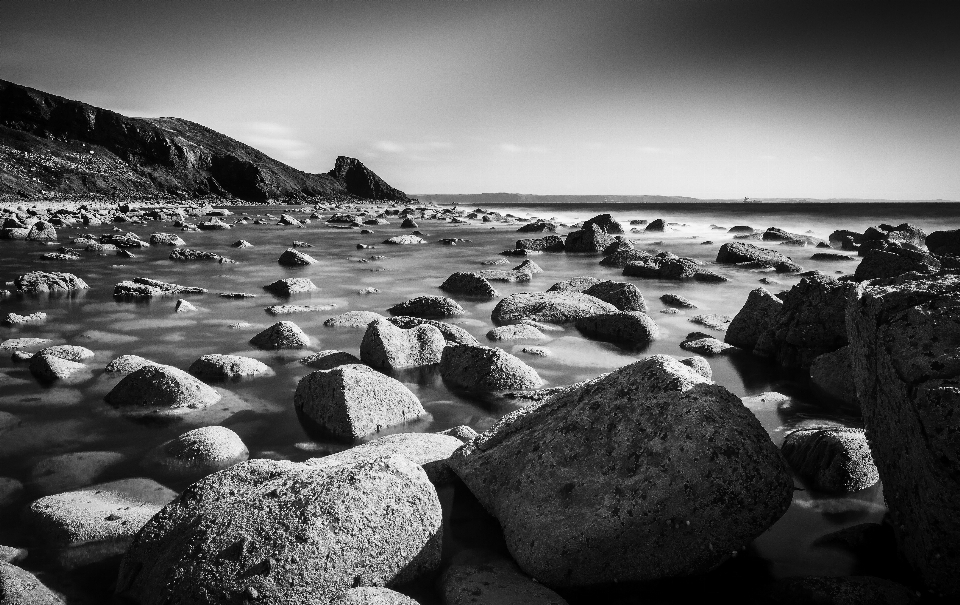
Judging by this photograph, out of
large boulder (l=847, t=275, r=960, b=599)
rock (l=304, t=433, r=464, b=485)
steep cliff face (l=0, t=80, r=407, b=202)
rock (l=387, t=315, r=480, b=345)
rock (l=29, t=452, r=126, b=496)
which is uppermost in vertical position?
steep cliff face (l=0, t=80, r=407, b=202)

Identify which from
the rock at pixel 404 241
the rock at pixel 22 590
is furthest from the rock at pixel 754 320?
the rock at pixel 404 241

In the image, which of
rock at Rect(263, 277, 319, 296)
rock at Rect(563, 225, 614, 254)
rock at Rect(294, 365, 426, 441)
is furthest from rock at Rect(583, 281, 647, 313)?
rock at Rect(563, 225, 614, 254)

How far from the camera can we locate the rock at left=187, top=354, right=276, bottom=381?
18.3 ft

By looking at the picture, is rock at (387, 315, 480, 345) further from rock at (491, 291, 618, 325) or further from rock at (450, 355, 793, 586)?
rock at (450, 355, 793, 586)

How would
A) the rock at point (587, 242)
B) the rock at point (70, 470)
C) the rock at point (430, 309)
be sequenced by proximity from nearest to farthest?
the rock at point (70, 470) → the rock at point (430, 309) → the rock at point (587, 242)

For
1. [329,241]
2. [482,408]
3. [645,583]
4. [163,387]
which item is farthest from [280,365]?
[329,241]

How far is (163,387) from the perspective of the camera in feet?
16.0

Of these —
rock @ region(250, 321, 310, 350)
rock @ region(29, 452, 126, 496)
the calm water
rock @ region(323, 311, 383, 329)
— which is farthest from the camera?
rock @ region(323, 311, 383, 329)

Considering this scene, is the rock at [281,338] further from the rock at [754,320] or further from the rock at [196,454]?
the rock at [754,320]

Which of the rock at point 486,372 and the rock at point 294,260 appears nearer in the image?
the rock at point 486,372

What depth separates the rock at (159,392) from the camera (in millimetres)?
4812

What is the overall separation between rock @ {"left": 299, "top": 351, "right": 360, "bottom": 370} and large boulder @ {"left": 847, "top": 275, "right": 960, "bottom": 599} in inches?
176

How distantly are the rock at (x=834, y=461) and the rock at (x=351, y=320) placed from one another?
16.6 feet

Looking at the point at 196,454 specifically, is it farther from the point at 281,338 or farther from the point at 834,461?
the point at 834,461
